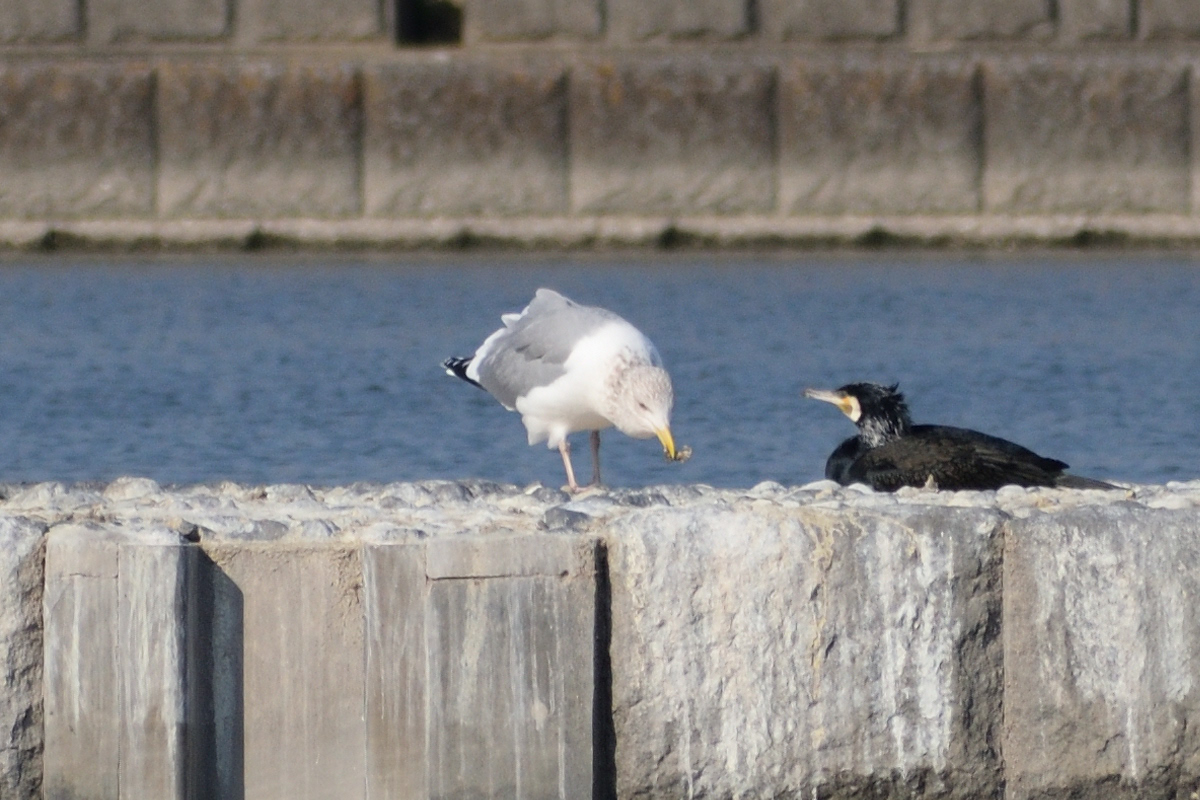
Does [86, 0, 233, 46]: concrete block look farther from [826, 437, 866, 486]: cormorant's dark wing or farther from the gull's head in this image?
the gull's head

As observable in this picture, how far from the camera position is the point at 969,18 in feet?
57.4

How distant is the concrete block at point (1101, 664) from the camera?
4395 mm

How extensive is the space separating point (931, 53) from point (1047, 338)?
498 cm

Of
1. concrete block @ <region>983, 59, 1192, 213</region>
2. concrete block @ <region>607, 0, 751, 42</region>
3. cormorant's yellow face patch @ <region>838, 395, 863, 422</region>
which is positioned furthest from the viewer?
concrete block @ <region>607, 0, 751, 42</region>

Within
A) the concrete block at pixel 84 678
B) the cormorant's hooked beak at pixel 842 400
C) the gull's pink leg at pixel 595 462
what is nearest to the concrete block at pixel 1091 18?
the cormorant's hooked beak at pixel 842 400

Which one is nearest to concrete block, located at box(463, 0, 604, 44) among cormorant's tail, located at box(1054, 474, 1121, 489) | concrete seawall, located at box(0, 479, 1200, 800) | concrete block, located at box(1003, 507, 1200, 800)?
cormorant's tail, located at box(1054, 474, 1121, 489)

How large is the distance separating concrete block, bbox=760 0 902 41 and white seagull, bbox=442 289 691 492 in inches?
430

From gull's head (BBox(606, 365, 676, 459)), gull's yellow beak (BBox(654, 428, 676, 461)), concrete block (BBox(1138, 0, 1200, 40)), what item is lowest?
gull's yellow beak (BBox(654, 428, 676, 461))

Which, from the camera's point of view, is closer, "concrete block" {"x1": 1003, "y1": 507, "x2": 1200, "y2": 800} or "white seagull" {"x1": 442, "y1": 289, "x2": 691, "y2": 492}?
"concrete block" {"x1": 1003, "y1": 507, "x2": 1200, "y2": 800}

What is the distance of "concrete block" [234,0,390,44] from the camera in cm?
1744

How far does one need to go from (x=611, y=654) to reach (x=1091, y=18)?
14.3 metres

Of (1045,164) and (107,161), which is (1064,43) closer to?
(1045,164)

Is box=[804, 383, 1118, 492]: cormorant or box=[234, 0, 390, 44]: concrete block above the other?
box=[234, 0, 390, 44]: concrete block

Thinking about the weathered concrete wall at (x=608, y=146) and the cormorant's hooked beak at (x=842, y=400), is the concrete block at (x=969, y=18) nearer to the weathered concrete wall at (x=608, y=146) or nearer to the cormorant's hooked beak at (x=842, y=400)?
the weathered concrete wall at (x=608, y=146)
